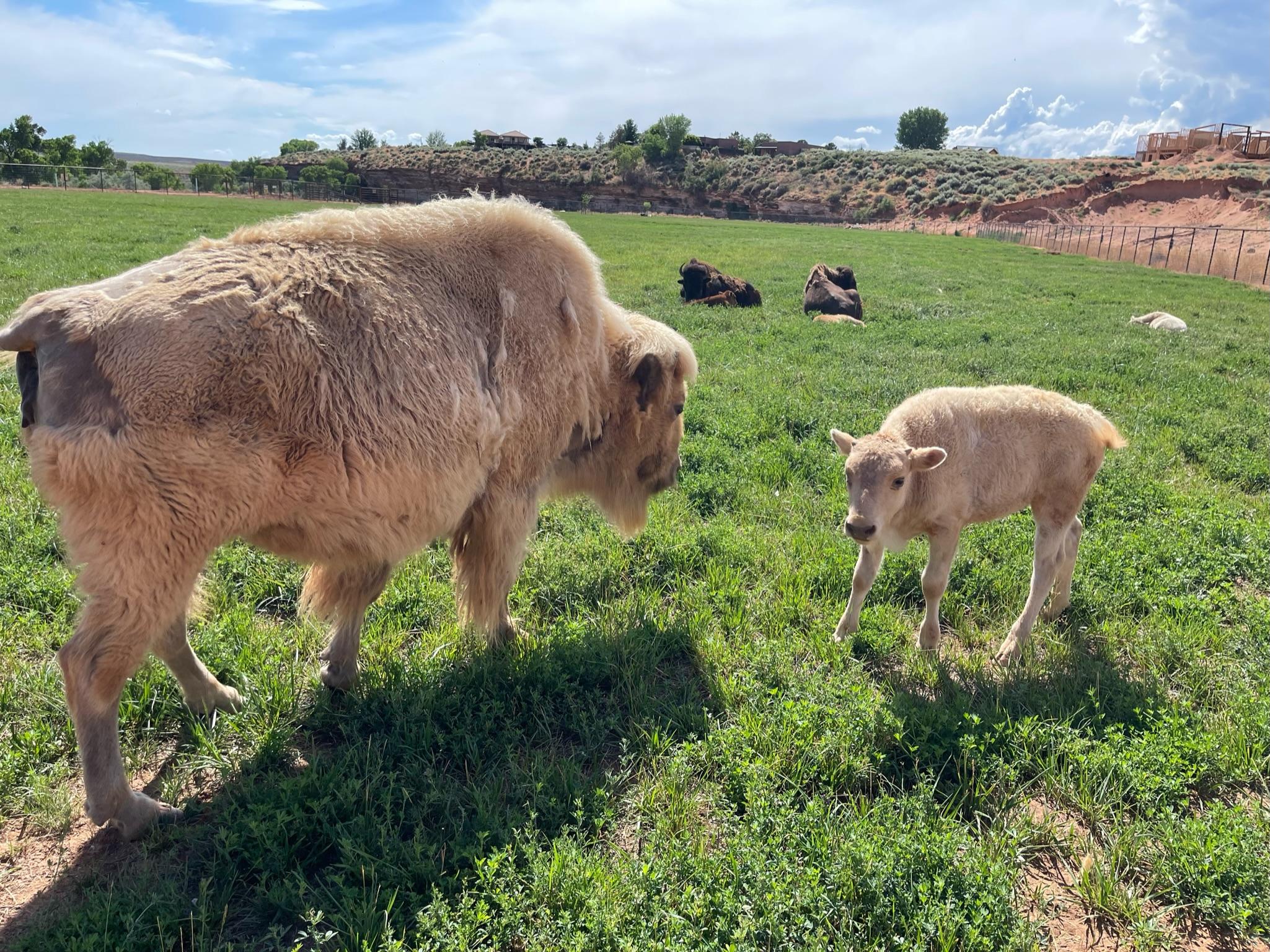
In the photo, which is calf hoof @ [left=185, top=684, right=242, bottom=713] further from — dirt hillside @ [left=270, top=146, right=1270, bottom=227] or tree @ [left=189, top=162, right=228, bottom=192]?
tree @ [left=189, top=162, right=228, bottom=192]

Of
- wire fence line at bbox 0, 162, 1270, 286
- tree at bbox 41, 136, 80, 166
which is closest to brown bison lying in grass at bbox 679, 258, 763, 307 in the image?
wire fence line at bbox 0, 162, 1270, 286

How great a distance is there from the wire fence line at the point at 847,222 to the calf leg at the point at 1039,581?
1335 centimetres

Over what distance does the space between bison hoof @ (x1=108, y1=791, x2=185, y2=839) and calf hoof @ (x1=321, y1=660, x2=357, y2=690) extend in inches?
35.1

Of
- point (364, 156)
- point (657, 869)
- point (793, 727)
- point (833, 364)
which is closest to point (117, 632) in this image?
point (657, 869)

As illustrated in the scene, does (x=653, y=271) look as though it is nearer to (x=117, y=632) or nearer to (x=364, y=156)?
(x=117, y=632)

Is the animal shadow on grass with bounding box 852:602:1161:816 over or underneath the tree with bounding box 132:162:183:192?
underneath

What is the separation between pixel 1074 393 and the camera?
9.02 metres

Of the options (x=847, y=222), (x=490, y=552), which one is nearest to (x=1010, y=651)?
(x=490, y=552)

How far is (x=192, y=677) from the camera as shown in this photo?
3.29 meters

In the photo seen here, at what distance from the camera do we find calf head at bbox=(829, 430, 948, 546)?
150 inches

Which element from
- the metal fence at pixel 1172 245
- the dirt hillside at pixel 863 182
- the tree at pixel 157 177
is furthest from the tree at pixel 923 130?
the tree at pixel 157 177

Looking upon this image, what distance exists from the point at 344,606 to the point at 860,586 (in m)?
2.93

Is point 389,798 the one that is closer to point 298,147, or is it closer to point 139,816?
point 139,816

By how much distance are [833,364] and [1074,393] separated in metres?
3.01
